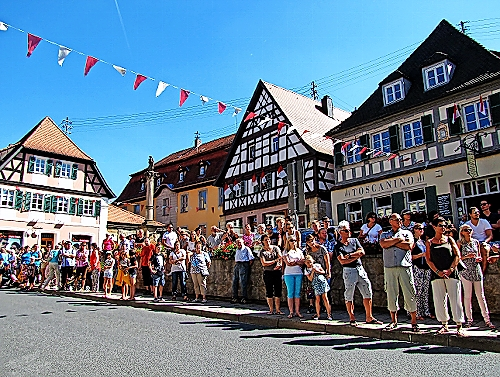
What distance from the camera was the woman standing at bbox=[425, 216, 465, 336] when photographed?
266 inches

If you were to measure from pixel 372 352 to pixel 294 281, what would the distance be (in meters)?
3.11

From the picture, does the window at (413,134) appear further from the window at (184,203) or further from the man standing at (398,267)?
the window at (184,203)

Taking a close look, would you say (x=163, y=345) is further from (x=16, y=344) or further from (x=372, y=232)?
(x=372, y=232)

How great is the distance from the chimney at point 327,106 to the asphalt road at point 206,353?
25.9 meters

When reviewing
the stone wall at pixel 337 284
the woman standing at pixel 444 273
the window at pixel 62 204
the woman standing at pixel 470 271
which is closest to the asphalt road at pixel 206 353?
the woman standing at pixel 444 273

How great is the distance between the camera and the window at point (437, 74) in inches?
767

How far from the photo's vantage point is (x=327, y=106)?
107 feet

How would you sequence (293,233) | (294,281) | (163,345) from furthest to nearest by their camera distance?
1. (293,233)
2. (294,281)
3. (163,345)

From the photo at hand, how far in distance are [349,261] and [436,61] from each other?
15.3 metres

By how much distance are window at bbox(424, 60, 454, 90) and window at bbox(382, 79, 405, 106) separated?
128 cm

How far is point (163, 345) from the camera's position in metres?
6.46

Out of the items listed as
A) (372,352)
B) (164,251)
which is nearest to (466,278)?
(372,352)

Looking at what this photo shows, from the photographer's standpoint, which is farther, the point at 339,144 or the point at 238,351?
the point at 339,144

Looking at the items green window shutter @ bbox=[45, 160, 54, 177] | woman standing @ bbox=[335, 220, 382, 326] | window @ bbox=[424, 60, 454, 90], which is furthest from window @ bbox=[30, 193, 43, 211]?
woman standing @ bbox=[335, 220, 382, 326]
